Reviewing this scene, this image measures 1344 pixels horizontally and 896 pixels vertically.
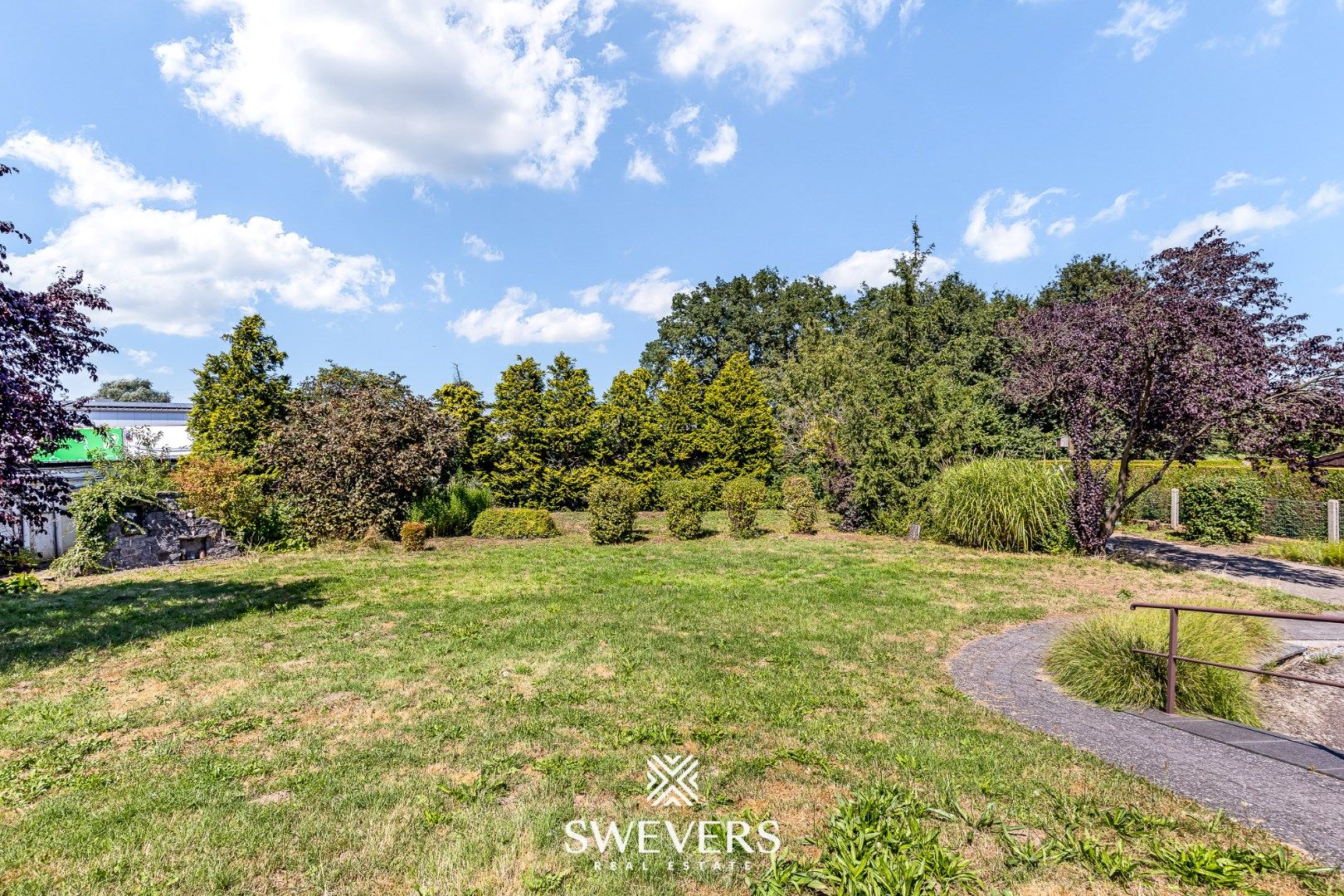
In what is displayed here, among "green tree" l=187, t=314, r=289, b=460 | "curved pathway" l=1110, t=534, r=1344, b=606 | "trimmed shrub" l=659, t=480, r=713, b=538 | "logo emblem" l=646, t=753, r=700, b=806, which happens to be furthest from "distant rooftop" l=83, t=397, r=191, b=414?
"curved pathway" l=1110, t=534, r=1344, b=606

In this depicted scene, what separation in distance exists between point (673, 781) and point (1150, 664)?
14.6 ft

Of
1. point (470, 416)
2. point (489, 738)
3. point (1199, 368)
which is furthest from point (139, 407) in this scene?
point (1199, 368)

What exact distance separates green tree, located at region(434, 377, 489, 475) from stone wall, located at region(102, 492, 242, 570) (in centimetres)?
724

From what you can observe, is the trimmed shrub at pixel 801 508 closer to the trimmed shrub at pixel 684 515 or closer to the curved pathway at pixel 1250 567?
the trimmed shrub at pixel 684 515

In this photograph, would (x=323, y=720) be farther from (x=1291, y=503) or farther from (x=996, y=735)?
(x=1291, y=503)

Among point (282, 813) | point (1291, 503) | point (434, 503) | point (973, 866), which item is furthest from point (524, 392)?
point (1291, 503)

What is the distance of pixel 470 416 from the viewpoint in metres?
18.9

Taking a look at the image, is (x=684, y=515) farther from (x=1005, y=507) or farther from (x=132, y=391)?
(x=132, y=391)

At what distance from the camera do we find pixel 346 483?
13.1 m

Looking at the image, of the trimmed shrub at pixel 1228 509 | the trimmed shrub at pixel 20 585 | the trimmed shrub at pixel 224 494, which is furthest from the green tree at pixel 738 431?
the trimmed shrub at pixel 20 585

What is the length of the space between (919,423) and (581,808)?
42.8ft

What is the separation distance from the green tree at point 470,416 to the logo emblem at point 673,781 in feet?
53.4

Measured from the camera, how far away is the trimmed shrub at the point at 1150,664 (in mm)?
4832

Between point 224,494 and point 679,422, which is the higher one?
point 679,422
